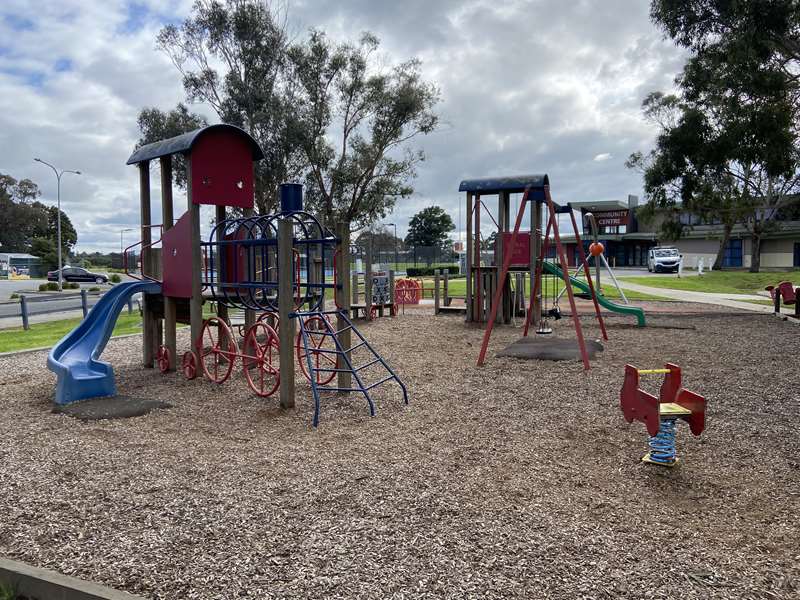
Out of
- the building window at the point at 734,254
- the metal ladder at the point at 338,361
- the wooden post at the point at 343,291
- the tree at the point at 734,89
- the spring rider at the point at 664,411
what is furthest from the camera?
the building window at the point at 734,254

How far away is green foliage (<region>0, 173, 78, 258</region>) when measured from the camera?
7769 centimetres

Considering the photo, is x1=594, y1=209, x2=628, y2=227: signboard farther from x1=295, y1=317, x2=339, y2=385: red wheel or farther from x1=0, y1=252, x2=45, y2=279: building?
x1=0, y1=252, x2=45, y2=279: building

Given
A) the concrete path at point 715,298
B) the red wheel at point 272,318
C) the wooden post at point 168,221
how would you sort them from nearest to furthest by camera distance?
the red wheel at point 272,318 < the wooden post at point 168,221 < the concrete path at point 715,298

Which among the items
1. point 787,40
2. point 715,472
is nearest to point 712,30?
point 787,40

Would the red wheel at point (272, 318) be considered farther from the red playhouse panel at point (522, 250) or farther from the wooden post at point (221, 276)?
the red playhouse panel at point (522, 250)

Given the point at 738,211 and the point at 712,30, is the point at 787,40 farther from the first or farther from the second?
the point at 738,211

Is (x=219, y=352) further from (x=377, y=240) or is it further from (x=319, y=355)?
(x=377, y=240)

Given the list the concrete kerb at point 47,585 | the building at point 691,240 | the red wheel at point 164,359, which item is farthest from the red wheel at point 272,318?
the building at point 691,240

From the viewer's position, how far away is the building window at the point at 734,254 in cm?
4628

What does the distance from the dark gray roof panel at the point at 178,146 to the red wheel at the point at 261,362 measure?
7.70 feet

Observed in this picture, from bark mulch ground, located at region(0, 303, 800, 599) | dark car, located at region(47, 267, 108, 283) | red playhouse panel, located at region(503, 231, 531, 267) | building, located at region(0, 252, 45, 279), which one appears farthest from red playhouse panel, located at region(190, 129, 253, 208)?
building, located at region(0, 252, 45, 279)

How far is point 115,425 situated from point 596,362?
603 cm

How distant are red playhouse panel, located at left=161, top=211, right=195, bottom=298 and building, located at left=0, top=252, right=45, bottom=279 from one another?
202 ft

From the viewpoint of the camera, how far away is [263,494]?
3693 millimetres
